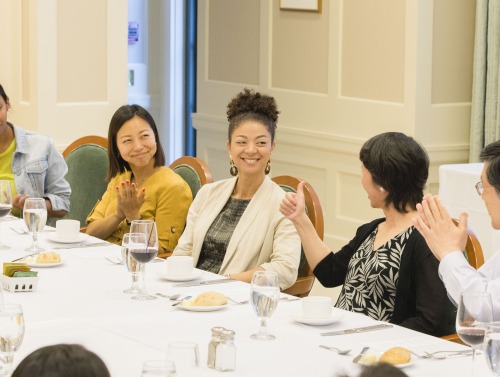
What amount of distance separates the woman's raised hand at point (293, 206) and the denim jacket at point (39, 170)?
145 cm

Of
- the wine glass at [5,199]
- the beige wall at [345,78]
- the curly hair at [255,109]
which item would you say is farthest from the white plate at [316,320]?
the beige wall at [345,78]

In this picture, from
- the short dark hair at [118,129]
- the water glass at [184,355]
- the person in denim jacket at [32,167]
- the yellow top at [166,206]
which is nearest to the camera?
the water glass at [184,355]

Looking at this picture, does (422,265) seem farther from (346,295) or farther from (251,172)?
(251,172)

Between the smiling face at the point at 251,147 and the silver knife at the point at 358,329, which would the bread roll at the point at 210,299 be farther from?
the smiling face at the point at 251,147

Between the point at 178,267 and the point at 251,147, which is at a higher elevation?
the point at 251,147

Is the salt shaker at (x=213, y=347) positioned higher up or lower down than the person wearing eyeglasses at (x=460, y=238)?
lower down

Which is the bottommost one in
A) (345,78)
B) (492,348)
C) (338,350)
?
(338,350)

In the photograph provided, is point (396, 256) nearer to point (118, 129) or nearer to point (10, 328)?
point (10, 328)

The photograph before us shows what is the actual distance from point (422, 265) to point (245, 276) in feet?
2.22

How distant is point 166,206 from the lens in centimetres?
372

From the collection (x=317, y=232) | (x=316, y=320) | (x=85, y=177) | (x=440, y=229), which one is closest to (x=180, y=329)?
(x=316, y=320)

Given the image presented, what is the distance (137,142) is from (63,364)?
273 cm

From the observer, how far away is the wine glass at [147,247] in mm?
2635

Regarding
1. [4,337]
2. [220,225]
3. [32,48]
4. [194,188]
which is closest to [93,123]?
[32,48]
